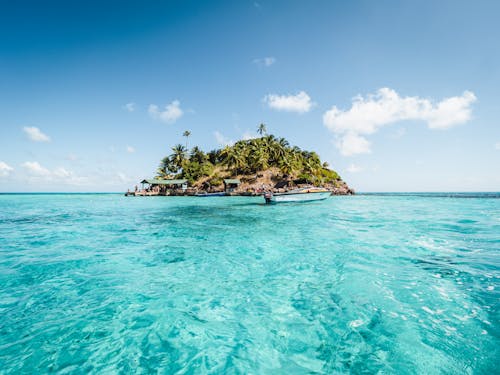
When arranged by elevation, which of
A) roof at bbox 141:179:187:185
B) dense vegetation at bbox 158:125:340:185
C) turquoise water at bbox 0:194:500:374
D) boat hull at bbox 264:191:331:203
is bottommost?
turquoise water at bbox 0:194:500:374

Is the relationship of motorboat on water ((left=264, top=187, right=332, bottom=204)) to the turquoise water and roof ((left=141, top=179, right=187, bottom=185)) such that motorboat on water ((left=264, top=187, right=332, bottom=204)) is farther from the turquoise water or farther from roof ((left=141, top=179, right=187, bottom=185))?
roof ((left=141, top=179, right=187, bottom=185))

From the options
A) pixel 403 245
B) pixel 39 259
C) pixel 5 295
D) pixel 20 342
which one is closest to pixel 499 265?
pixel 403 245

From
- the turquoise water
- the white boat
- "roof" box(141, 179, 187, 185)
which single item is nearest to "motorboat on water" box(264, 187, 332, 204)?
the white boat

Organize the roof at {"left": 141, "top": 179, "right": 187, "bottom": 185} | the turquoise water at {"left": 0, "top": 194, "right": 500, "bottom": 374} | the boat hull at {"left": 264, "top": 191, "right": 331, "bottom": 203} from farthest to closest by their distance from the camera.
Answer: the roof at {"left": 141, "top": 179, "right": 187, "bottom": 185}, the boat hull at {"left": 264, "top": 191, "right": 331, "bottom": 203}, the turquoise water at {"left": 0, "top": 194, "right": 500, "bottom": 374}

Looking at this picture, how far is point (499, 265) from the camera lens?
628 centimetres

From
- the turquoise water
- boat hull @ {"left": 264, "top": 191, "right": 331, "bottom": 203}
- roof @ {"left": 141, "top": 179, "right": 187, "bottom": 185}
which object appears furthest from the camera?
roof @ {"left": 141, "top": 179, "right": 187, "bottom": 185}

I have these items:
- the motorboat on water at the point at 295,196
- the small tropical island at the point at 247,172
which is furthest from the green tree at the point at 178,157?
the motorboat on water at the point at 295,196

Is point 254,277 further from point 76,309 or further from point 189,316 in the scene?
point 76,309

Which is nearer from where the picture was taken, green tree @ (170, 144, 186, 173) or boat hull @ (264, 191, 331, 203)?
boat hull @ (264, 191, 331, 203)

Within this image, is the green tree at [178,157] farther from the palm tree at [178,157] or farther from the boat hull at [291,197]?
the boat hull at [291,197]

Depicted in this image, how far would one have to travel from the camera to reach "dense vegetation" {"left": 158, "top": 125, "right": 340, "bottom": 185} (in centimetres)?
6334

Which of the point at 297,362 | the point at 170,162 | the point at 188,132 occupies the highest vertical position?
the point at 188,132

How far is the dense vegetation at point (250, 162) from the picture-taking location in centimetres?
6334

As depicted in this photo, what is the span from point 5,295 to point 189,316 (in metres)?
4.07
